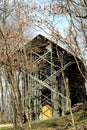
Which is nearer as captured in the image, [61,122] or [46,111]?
[61,122]

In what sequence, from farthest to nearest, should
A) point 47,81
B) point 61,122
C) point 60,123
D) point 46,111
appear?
point 46,111 → point 47,81 → point 61,122 → point 60,123

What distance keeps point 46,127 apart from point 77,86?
10445 millimetres

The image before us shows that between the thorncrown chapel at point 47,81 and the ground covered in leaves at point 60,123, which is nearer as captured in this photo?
the ground covered in leaves at point 60,123

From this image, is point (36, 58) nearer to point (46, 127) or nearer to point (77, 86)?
point (77, 86)

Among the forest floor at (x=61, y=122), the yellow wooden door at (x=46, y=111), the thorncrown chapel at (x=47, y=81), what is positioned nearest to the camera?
the forest floor at (x=61, y=122)

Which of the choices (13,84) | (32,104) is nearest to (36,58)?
(32,104)

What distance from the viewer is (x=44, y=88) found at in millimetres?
33031

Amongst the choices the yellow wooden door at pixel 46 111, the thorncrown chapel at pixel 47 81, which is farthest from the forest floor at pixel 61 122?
the yellow wooden door at pixel 46 111

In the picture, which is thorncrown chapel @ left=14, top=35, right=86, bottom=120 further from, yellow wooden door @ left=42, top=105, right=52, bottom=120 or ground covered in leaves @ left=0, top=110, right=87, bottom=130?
ground covered in leaves @ left=0, top=110, right=87, bottom=130

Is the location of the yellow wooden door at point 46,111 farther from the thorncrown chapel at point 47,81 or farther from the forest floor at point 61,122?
the forest floor at point 61,122

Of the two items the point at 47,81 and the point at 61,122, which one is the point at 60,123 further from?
the point at 47,81

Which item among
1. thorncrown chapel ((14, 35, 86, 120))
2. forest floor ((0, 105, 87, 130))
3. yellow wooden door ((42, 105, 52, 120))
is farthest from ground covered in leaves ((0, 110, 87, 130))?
yellow wooden door ((42, 105, 52, 120))

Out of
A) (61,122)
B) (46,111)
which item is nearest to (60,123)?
(61,122)

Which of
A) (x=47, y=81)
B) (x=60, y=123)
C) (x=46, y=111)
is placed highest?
(x=47, y=81)
